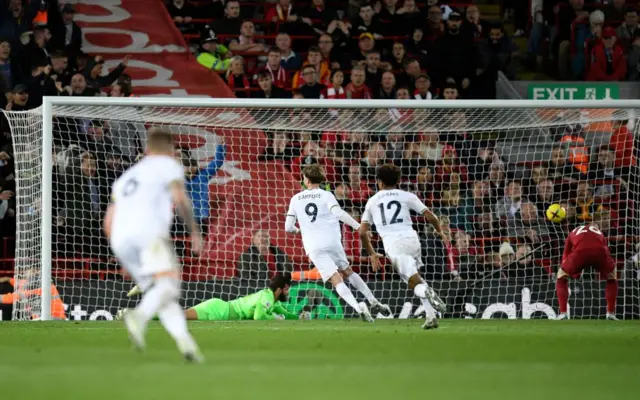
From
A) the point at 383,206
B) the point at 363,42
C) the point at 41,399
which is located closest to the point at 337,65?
the point at 363,42

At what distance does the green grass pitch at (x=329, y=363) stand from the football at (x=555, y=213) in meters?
3.61

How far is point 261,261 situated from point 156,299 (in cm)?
837

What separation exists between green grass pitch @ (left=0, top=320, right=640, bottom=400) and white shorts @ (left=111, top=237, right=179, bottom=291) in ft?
2.12

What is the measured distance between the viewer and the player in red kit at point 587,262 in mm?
14727

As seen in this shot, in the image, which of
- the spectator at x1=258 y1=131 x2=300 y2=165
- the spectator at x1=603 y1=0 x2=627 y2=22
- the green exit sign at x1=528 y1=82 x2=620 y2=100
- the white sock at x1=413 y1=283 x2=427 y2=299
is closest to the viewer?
the white sock at x1=413 y1=283 x2=427 y2=299

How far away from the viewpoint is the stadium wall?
15.8 meters

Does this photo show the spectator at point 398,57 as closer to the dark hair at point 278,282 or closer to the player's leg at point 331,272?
the dark hair at point 278,282

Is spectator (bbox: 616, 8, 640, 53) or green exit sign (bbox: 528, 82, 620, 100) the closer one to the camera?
green exit sign (bbox: 528, 82, 620, 100)

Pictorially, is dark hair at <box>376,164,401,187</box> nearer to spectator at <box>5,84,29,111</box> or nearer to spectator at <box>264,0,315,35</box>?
spectator at <box>5,84,29,111</box>

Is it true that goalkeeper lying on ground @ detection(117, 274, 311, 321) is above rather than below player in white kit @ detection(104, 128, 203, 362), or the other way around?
below

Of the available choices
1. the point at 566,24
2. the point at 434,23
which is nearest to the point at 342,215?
the point at 434,23

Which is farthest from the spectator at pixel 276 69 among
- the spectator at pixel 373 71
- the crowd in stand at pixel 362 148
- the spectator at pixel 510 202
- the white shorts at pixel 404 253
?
the white shorts at pixel 404 253

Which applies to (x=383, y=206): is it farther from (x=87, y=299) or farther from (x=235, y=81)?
(x=235, y=81)

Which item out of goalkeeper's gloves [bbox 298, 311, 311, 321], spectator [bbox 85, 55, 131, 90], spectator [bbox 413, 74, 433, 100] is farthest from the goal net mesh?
spectator [bbox 413, 74, 433, 100]
